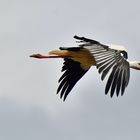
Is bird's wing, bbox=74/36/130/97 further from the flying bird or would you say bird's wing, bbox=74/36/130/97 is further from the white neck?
the white neck

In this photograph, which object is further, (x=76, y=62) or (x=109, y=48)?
(x=76, y=62)

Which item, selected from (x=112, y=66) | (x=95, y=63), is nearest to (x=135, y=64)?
(x=95, y=63)

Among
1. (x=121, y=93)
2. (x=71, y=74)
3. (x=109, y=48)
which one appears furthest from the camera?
(x=71, y=74)

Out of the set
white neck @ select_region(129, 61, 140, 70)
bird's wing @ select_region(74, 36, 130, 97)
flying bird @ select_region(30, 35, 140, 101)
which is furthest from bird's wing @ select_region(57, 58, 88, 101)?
bird's wing @ select_region(74, 36, 130, 97)

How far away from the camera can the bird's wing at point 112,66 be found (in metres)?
22.3

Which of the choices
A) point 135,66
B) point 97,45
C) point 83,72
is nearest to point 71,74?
point 83,72

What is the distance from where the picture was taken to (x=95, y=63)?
26438 millimetres

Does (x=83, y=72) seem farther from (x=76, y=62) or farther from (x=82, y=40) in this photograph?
(x=82, y=40)

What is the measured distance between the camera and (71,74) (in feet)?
93.8

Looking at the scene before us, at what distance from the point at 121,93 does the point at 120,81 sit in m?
0.60

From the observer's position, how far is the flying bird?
22469 mm

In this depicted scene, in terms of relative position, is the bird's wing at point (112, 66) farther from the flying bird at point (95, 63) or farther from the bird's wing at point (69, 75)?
the bird's wing at point (69, 75)

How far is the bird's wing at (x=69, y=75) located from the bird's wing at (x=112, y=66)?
443 cm

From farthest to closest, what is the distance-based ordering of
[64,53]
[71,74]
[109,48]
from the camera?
1. [71,74]
2. [64,53]
3. [109,48]
